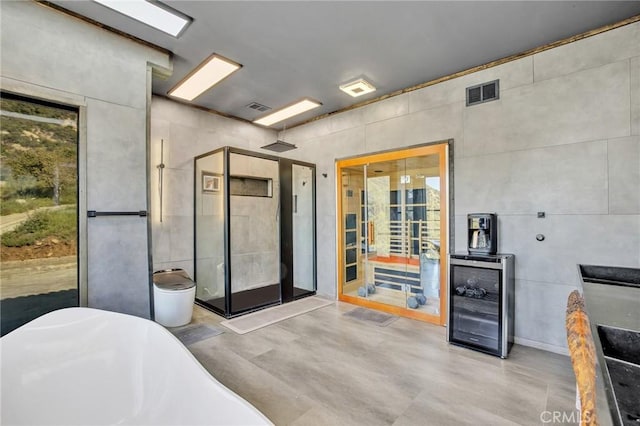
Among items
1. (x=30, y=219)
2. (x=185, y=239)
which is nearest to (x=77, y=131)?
(x=30, y=219)

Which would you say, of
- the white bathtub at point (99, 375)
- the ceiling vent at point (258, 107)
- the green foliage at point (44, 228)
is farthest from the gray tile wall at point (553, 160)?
the green foliage at point (44, 228)

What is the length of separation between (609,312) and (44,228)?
3.80m

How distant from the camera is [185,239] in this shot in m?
4.44

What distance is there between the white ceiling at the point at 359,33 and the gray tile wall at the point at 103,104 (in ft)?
0.79

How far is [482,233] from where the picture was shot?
3.21 m

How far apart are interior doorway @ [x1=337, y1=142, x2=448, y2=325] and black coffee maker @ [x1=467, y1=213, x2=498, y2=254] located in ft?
1.00

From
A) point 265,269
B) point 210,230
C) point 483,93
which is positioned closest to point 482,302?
point 483,93

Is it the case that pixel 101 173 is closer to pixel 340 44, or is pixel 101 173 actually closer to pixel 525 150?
pixel 340 44

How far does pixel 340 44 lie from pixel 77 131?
259 cm

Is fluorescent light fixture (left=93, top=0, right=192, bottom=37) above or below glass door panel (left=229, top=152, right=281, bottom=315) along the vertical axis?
above

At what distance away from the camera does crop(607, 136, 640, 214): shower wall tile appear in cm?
246

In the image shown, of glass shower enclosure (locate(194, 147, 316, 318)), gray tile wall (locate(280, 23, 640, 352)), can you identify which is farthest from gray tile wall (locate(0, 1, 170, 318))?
gray tile wall (locate(280, 23, 640, 352))

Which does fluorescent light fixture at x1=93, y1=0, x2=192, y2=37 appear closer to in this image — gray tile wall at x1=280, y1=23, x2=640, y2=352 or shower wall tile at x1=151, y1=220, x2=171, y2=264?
shower wall tile at x1=151, y1=220, x2=171, y2=264

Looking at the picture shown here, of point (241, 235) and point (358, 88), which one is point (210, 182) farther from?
point (358, 88)
